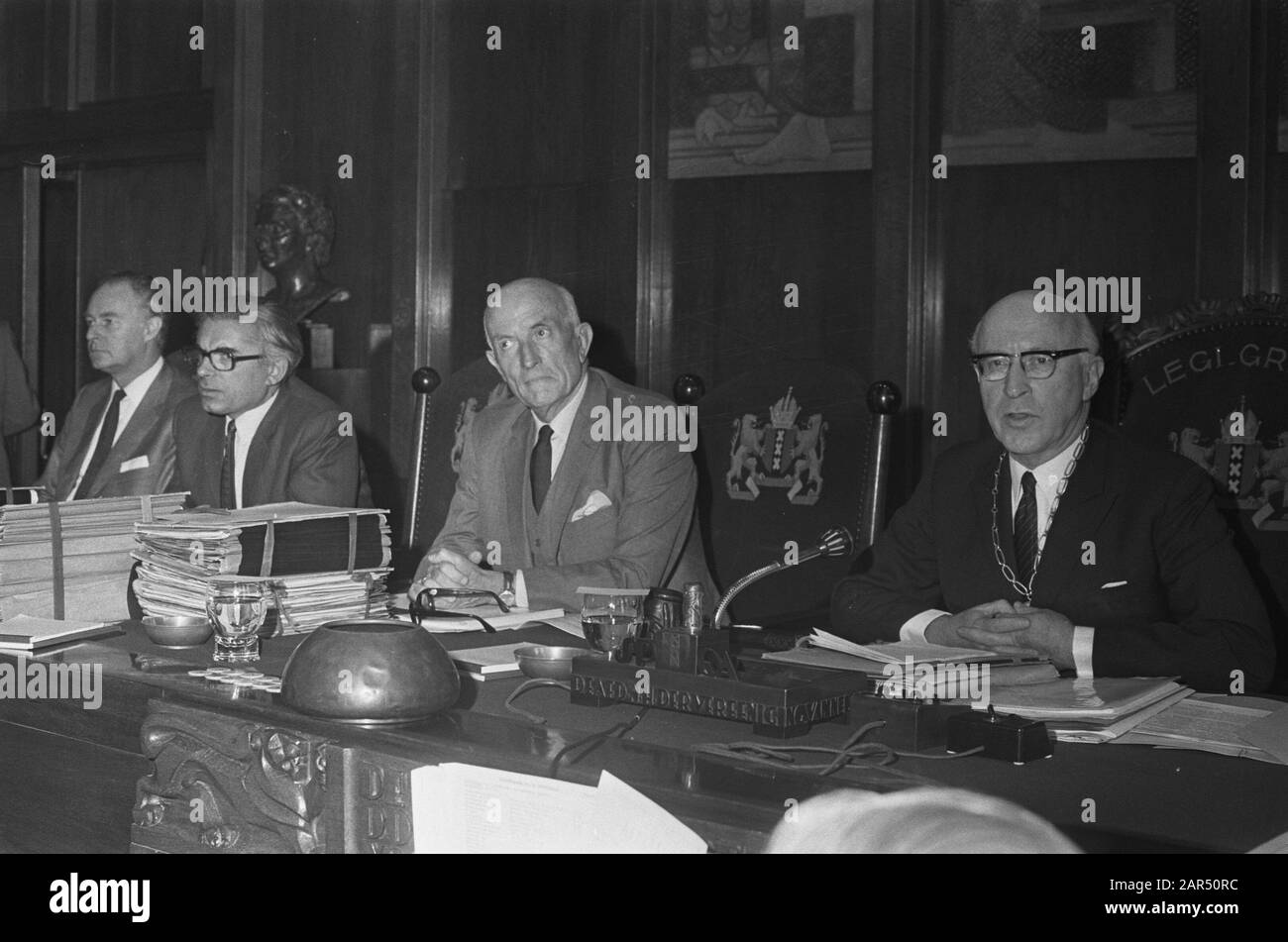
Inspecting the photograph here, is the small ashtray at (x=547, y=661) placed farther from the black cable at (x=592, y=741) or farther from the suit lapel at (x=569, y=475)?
the suit lapel at (x=569, y=475)

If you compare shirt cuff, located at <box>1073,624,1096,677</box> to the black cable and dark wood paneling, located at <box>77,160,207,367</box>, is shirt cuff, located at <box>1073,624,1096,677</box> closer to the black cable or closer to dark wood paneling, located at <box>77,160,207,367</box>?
the black cable

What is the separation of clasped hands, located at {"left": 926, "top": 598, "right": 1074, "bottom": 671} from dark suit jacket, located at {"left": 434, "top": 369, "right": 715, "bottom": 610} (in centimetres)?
77

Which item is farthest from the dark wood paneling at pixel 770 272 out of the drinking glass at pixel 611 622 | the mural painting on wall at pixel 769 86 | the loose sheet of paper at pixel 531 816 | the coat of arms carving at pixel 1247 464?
the loose sheet of paper at pixel 531 816

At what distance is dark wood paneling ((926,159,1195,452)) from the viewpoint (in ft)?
11.4

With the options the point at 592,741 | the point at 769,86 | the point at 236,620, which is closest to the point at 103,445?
the point at 236,620

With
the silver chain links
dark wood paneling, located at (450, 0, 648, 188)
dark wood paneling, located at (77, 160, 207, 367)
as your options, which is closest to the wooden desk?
the silver chain links

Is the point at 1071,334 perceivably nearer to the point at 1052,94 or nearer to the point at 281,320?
the point at 1052,94

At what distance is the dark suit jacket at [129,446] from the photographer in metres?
3.40

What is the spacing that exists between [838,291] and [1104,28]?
0.94m

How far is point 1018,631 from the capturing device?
7.07 feet

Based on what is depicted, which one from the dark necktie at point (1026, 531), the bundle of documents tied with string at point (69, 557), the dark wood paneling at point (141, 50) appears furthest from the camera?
the dark wood paneling at point (141, 50)

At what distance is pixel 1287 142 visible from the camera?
3.34 m

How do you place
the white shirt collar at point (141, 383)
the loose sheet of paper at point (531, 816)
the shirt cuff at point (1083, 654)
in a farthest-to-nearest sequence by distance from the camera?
the white shirt collar at point (141, 383), the shirt cuff at point (1083, 654), the loose sheet of paper at point (531, 816)
